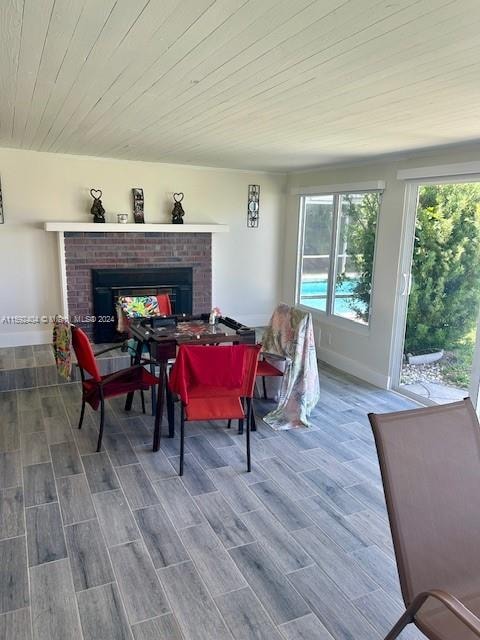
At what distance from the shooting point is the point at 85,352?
319cm

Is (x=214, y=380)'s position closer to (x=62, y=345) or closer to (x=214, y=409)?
(x=214, y=409)

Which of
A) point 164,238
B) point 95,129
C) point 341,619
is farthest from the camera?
point 164,238

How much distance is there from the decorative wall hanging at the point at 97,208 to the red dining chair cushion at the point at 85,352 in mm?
2327

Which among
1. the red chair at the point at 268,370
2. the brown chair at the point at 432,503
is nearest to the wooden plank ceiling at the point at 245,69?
the brown chair at the point at 432,503

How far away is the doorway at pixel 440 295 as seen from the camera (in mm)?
3838

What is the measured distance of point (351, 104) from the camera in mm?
2502

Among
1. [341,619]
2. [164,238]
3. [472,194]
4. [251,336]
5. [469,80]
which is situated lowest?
[341,619]

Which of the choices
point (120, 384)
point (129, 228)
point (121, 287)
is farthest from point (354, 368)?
point (129, 228)

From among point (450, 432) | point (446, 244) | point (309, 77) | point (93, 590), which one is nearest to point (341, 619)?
point (450, 432)

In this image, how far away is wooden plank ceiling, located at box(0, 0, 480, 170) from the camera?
148cm

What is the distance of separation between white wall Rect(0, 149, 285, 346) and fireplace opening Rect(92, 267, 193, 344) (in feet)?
1.47

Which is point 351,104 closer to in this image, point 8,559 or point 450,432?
point 450,432

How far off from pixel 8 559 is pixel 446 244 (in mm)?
3882

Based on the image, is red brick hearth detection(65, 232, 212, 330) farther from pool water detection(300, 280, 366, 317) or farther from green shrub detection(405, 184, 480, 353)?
green shrub detection(405, 184, 480, 353)
